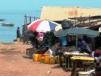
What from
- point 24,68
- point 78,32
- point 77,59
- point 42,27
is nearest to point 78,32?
point 78,32

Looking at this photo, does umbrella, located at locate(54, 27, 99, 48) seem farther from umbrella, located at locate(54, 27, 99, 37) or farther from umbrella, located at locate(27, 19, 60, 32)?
umbrella, located at locate(27, 19, 60, 32)

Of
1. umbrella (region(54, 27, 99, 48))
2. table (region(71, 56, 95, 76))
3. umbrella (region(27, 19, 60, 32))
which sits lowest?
table (region(71, 56, 95, 76))

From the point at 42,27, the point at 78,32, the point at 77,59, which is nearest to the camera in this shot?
the point at 77,59

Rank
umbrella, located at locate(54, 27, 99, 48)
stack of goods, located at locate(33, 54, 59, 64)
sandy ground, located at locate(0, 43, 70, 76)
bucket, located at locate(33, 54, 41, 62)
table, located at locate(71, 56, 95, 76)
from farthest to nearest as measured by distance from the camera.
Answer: bucket, located at locate(33, 54, 41, 62)
stack of goods, located at locate(33, 54, 59, 64)
umbrella, located at locate(54, 27, 99, 48)
sandy ground, located at locate(0, 43, 70, 76)
table, located at locate(71, 56, 95, 76)

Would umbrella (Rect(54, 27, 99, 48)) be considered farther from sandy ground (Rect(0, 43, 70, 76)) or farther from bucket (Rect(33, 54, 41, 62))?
bucket (Rect(33, 54, 41, 62))

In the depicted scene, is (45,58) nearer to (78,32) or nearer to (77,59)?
(78,32)

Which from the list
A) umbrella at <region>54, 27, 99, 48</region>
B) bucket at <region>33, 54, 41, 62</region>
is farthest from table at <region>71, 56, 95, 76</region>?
bucket at <region>33, 54, 41, 62</region>

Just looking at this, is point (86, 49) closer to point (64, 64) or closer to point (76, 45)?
point (76, 45)

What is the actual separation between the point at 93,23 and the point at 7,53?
604 cm

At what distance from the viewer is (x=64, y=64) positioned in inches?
912

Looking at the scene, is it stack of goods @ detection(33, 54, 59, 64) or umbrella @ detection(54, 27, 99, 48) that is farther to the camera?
stack of goods @ detection(33, 54, 59, 64)

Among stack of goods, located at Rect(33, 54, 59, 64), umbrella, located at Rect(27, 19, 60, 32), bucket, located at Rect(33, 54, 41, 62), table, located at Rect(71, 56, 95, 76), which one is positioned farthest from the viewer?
umbrella, located at Rect(27, 19, 60, 32)

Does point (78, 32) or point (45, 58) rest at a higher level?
point (78, 32)

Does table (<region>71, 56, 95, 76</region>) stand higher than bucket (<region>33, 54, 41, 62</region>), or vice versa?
table (<region>71, 56, 95, 76</region>)
